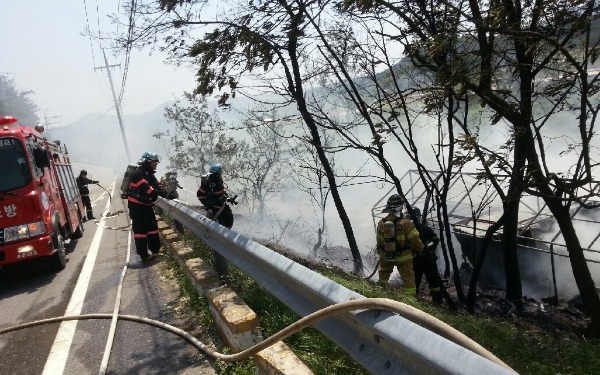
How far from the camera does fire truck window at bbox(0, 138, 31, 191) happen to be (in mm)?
7148

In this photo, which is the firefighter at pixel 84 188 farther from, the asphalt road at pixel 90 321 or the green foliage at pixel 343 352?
the green foliage at pixel 343 352

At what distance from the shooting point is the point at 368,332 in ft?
6.36

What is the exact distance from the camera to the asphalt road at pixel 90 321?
352 cm

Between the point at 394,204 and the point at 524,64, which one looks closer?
the point at 524,64

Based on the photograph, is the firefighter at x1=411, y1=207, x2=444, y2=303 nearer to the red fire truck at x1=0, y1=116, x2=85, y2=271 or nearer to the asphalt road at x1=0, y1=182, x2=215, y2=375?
the asphalt road at x1=0, y1=182, x2=215, y2=375

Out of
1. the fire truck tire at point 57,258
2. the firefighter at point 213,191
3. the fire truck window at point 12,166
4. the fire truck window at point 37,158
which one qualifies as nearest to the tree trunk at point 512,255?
the firefighter at point 213,191

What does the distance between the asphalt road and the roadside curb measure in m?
0.34

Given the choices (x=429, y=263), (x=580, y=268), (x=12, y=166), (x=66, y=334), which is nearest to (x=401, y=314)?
(x=66, y=334)

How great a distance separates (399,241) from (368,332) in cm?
571

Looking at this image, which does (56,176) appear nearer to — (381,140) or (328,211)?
(381,140)

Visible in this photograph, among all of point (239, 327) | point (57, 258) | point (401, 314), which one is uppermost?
point (401, 314)

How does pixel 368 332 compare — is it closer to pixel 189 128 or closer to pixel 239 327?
pixel 239 327

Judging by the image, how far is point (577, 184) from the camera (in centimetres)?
550

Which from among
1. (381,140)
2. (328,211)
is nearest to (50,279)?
(381,140)
